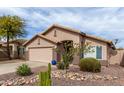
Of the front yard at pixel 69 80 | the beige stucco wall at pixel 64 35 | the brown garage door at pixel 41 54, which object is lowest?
the front yard at pixel 69 80

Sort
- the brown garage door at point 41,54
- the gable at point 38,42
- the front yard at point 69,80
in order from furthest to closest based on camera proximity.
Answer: the gable at point 38,42, the brown garage door at point 41,54, the front yard at point 69,80

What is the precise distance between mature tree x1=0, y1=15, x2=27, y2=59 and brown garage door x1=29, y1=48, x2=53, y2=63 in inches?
192

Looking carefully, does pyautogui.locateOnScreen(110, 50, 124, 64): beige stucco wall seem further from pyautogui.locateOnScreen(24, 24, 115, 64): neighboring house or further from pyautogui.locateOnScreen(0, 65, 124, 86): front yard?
pyautogui.locateOnScreen(0, 65, 124, 86): front yard

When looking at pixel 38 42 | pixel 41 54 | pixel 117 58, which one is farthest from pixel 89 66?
pixel 38 42

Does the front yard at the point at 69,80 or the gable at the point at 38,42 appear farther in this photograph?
the gable at the point at 38,42

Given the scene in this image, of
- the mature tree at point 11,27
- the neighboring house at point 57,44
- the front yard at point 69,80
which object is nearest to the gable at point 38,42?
the neighboring house at point 57,44

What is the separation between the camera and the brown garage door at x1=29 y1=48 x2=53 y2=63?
20759 millimetres

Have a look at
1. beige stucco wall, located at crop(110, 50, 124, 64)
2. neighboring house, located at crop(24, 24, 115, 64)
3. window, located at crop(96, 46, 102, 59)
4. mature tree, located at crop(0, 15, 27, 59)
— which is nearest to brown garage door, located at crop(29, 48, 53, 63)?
neighboring house, located at crop(24, 24, 115, 64)

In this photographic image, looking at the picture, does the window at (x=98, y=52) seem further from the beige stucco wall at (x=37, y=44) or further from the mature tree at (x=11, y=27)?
the mature tree at (x=11, y=27)

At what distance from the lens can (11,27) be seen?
89.1 ft

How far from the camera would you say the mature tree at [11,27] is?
86.6 ft

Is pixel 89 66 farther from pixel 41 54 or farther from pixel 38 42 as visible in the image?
pixel 38 42

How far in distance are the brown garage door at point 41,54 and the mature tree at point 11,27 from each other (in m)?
4.88
